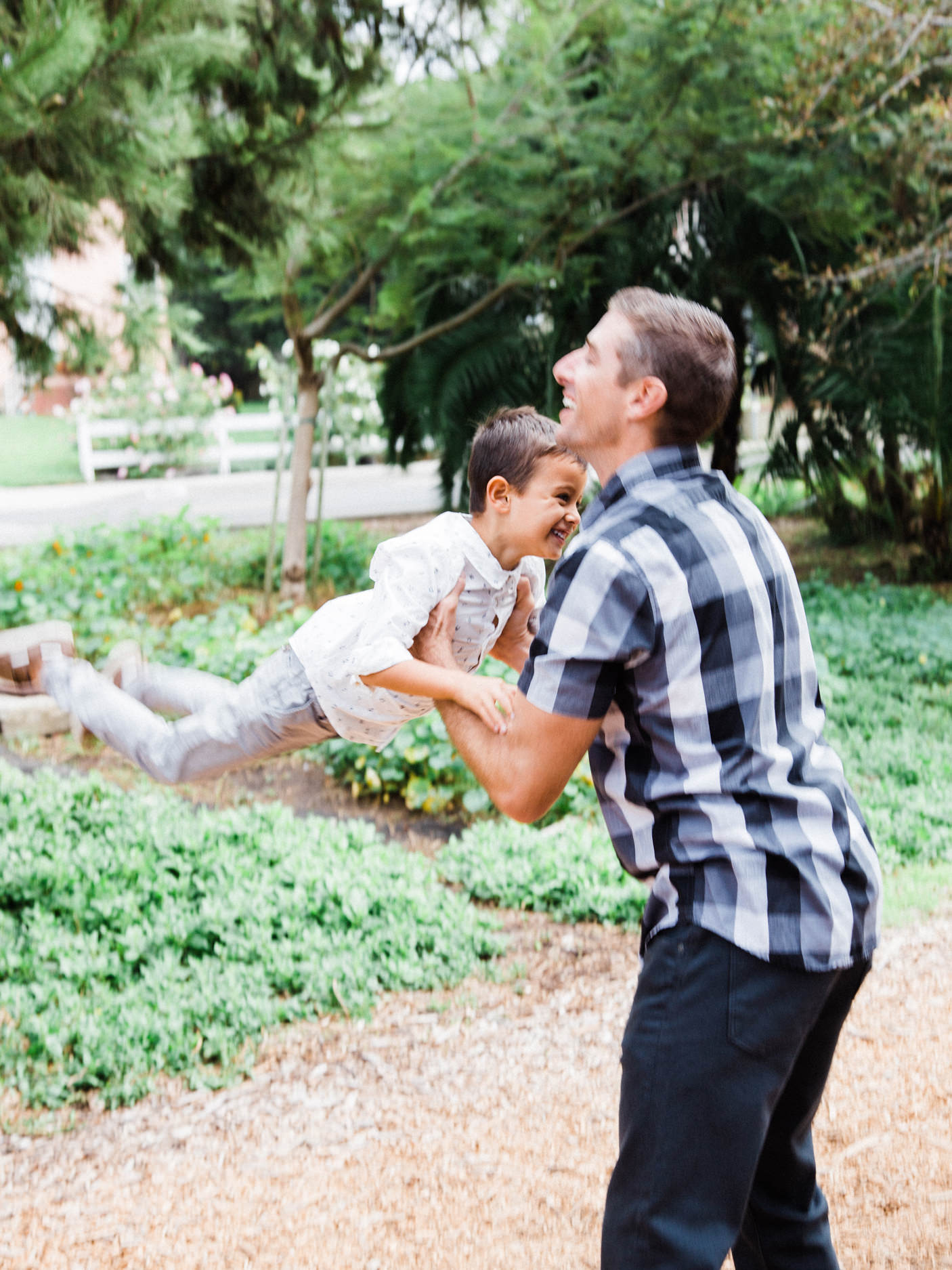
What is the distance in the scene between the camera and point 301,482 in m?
8.83

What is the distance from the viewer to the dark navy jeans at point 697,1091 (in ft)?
5.12

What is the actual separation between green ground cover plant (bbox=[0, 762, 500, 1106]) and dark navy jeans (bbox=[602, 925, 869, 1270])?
Result: 2.06m

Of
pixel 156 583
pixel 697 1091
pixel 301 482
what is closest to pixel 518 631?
pixel 697 1091

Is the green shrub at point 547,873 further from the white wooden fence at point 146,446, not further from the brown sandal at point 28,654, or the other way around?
the white wooden fence at point 146,446

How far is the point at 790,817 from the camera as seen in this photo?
1576mm

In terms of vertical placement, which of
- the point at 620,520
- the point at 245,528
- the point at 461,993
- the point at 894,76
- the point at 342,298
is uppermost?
the point at 894,76

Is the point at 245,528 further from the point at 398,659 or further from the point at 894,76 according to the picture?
the point at 398,659

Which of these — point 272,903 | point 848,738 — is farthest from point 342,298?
point 272,903

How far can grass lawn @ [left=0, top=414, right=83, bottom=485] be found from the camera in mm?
19703

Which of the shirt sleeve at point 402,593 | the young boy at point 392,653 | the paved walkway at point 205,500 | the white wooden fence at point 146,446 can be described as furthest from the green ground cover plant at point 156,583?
the white wooden fence at point 146,446

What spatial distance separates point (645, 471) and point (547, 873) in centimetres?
315

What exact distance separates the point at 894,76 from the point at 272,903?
705 cm

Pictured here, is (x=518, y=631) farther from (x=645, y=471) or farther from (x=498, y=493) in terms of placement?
(x=645, y=471)

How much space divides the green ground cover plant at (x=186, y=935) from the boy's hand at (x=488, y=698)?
1.97 meters
